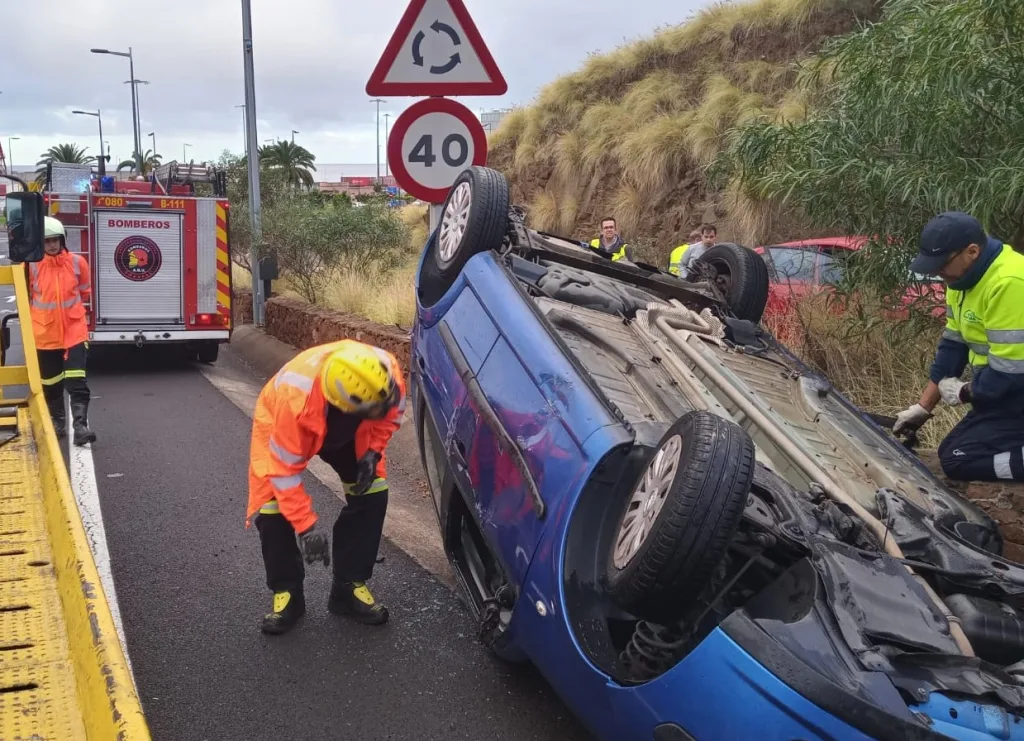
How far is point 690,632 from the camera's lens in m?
2.41

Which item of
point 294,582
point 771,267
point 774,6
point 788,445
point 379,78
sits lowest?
point 294,582

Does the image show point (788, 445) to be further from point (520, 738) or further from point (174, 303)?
point (174, 303)

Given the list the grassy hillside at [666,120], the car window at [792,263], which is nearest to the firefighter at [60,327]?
the car window at [792,263]

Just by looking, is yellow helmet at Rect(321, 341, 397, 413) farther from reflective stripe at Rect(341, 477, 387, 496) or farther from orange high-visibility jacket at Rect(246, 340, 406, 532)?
reflective stripe at Rect(341, 477, 387, 496)

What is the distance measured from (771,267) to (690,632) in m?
5.53

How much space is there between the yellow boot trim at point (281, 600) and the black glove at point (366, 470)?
51cm

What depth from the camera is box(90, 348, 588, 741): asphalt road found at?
9.87 ft

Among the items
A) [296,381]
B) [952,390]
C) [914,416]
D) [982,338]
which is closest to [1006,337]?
[982,338]

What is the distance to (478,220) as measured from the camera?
13.8 ft

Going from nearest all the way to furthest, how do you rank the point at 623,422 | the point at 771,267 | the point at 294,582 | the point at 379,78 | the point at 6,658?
the point at 6,658 → the point at 623,422 → the point at 294,582 → the point at 379,78 → the point at 771,267

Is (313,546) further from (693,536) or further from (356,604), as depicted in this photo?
(693,536)

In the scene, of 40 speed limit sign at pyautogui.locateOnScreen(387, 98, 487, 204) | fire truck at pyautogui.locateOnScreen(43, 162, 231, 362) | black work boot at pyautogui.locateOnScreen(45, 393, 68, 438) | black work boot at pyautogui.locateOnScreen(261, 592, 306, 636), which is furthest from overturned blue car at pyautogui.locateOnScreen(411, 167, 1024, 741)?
fire truck at pyautogui.locateOnScreen(43, 162, 231, 362)

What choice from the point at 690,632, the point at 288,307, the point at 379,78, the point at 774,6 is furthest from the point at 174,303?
the point at 774,6

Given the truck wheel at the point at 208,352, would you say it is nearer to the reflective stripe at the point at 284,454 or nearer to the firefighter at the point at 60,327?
the firefighter at the point at 60,327
